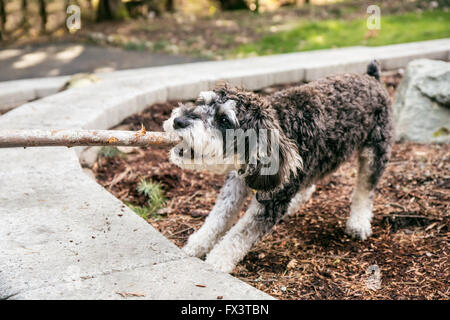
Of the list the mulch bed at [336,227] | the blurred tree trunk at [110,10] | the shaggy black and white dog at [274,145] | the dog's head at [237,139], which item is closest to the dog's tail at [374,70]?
the shaggy black and white dog at [274,145]

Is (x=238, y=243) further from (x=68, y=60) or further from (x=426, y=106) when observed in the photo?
(x=68, y=60)

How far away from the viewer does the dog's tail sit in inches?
168

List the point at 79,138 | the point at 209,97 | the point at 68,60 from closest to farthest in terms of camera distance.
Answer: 1. the point at 79,138
2. the point at 209,97
3. the point at 68,60

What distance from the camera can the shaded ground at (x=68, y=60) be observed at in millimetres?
8578

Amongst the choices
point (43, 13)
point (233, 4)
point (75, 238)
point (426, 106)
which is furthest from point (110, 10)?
point (75, 238)

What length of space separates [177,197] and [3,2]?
28.3ft

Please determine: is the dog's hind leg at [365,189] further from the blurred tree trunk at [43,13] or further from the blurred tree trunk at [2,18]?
the blurred tree trunk at [43,13]

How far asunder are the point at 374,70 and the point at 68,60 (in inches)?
269

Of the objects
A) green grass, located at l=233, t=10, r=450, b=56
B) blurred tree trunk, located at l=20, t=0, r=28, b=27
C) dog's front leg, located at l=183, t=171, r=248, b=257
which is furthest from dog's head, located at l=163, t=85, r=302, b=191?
blurred tree trunk, located at l=20, t=0, r=28, b=27

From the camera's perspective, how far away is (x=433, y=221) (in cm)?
407

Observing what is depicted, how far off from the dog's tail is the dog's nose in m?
2.00

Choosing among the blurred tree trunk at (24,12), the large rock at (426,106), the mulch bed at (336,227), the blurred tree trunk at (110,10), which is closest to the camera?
the mulch bed at (336,227)

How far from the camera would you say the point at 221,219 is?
3.68 meters

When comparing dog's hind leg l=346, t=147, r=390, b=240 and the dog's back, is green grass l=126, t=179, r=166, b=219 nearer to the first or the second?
the dog's back
